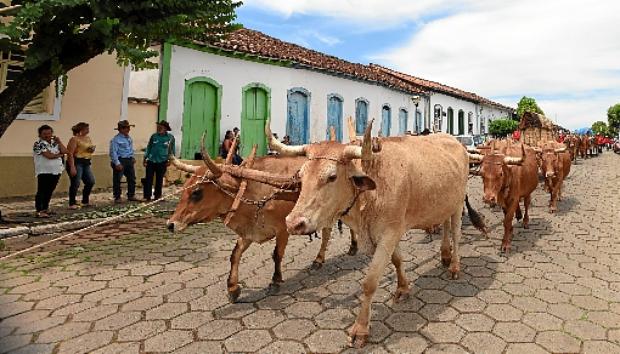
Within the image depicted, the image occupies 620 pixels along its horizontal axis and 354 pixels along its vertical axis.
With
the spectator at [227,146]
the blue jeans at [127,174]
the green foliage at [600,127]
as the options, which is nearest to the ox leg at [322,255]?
the blue jeans at [127,174]

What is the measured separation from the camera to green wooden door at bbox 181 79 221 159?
1265 centimetres

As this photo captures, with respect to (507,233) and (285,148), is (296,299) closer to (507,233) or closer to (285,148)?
(285,148)

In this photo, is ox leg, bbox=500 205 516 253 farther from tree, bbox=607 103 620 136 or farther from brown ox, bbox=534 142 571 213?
tree, bbox=607 103 620 136

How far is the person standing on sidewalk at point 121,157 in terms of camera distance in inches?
337

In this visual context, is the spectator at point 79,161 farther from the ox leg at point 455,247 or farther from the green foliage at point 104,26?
the ox leg at point 455,247

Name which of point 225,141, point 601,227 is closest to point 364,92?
point 225,141

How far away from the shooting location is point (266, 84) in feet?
48.8

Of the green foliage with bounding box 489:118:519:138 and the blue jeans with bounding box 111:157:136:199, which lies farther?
the green foliage with bounding box 489:118:519:138

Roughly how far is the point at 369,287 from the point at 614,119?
87987mm

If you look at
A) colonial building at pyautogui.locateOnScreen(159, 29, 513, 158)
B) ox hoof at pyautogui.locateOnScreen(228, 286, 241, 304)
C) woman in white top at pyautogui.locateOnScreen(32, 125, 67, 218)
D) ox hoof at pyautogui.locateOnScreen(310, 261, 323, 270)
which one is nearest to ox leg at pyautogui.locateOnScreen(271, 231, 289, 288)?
ox hoof at pyautogui.locateOnScreen(228, 286, 241, 304)

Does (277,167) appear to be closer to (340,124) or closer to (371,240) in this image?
(371,240)

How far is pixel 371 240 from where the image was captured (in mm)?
3359

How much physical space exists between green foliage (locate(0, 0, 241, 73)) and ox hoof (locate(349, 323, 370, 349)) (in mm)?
4874

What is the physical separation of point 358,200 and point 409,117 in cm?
2152
